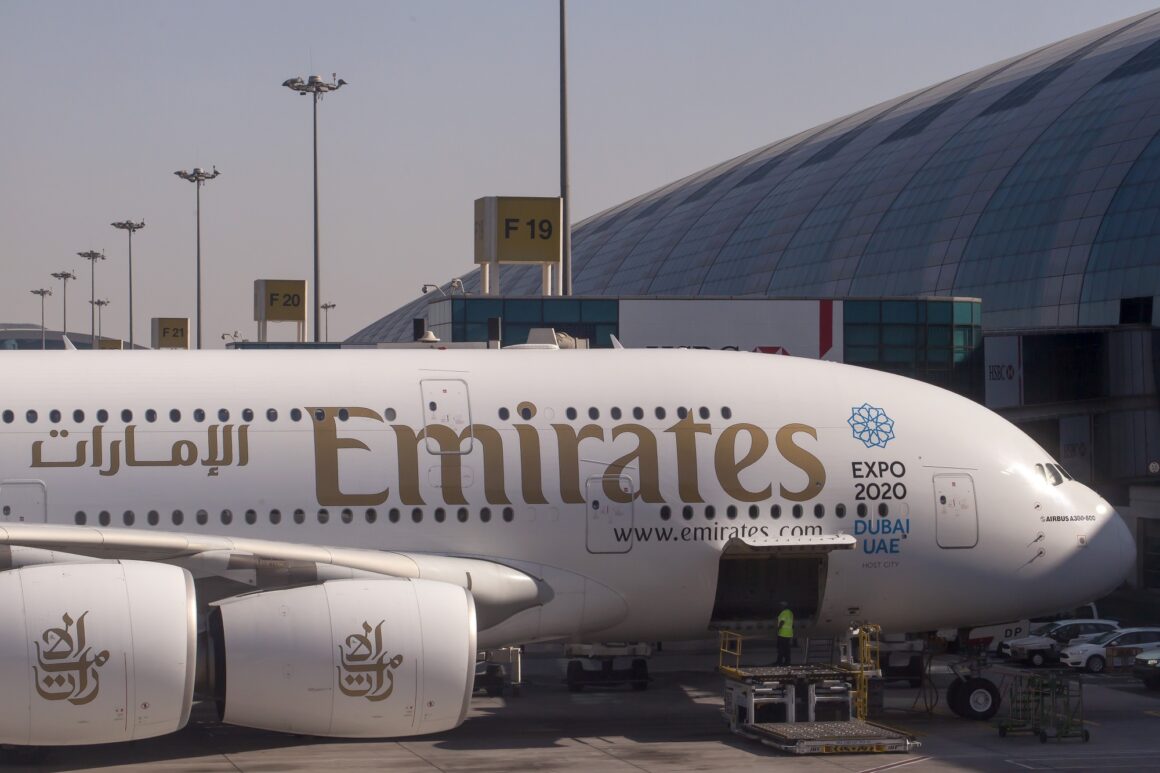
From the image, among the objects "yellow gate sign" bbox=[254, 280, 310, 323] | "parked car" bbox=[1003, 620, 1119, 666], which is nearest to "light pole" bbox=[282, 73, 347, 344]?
A: "yellow gate sign" bbox=[254, 280, 310, 323]

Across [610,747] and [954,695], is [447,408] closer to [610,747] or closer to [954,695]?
[610,747]

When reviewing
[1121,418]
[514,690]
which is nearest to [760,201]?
[1121,418]

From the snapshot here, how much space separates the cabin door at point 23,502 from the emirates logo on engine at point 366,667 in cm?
506

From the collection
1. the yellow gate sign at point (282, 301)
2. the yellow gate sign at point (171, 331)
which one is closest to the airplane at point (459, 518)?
the yellow gate sign at point (282, 301)

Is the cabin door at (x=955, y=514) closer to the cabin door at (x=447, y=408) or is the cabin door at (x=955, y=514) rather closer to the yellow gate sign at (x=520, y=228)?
the cabin door at (x=447, y=408)

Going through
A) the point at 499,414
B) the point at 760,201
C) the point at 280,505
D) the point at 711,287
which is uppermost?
the point at 760,201

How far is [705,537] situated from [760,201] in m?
61.1

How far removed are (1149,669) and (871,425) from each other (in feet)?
34.2

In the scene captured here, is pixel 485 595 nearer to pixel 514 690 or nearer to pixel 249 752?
pixel 249 752

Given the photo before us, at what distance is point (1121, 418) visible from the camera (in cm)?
4969

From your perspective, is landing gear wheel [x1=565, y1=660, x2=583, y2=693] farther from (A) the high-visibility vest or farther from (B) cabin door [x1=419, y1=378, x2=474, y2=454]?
(B) cabin door [x1=419, y1=378, x2=474, y2=454]

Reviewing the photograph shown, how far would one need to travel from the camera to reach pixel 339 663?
60.9 feet

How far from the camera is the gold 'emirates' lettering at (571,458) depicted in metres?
21.0

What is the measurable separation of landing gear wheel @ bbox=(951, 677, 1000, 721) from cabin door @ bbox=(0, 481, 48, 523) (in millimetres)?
14601
